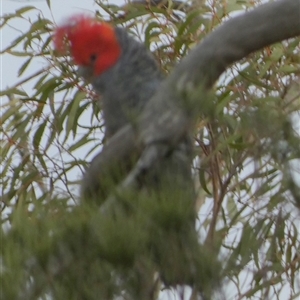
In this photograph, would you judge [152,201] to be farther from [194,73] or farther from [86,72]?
[86,72]

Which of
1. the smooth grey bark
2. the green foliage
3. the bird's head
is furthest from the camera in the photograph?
the bird's head

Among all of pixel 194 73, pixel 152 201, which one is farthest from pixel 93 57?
pixel 152 201

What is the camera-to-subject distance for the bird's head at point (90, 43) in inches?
75.9

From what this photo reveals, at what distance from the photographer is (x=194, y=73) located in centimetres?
129

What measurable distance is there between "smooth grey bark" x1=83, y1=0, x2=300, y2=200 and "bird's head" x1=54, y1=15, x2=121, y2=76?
0.57 metres

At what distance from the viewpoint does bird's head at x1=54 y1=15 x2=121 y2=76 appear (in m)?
1.93

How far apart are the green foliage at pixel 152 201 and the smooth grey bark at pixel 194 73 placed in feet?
0.20

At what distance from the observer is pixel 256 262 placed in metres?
1.30

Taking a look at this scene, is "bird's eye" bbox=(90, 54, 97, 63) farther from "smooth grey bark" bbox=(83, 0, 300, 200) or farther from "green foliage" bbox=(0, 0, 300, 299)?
"smooth grey bark" bbox=(83, 0, 300, 200)

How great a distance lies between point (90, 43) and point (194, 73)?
27.4 inches

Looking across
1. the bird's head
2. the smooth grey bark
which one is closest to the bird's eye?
the bird's head

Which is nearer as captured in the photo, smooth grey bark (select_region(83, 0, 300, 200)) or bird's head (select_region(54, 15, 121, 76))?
smooth grey bark (select_region(83, 0, 300, 200))

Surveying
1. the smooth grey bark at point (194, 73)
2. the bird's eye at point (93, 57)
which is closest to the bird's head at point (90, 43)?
the bird's eye at point (93, 57)

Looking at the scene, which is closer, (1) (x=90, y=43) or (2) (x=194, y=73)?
(2) (x=194, y=73)
